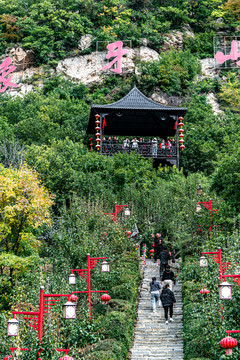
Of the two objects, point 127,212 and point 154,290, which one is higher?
point 127,212

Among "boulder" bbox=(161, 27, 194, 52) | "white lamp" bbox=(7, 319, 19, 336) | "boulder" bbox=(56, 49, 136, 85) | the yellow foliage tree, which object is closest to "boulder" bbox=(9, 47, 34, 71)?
"boulder" bbox=(56, 49, 136, 85)

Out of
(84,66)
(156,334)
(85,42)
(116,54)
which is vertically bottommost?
(156,334)

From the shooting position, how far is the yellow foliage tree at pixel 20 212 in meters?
18.4

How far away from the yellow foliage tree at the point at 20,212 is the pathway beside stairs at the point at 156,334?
3.84m

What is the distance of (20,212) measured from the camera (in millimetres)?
18984

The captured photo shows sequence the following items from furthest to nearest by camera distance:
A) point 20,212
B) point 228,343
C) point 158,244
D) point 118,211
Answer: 1. point 118,211
2. point 158,244
3. point 20,212
4. point 228,343

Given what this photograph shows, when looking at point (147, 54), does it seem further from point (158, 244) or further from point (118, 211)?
point (158, 244)

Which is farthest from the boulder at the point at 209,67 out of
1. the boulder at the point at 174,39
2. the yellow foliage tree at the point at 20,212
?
the yellow foliage tree at the point at 20,212

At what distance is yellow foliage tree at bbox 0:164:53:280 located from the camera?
18.4 m

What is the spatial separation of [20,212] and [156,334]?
18.8ft

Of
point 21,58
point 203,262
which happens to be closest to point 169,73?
point 21,58

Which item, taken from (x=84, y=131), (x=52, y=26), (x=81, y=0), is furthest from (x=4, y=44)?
(x=84, y=131)

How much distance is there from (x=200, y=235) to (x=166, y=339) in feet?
19.5

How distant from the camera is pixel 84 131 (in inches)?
1390
